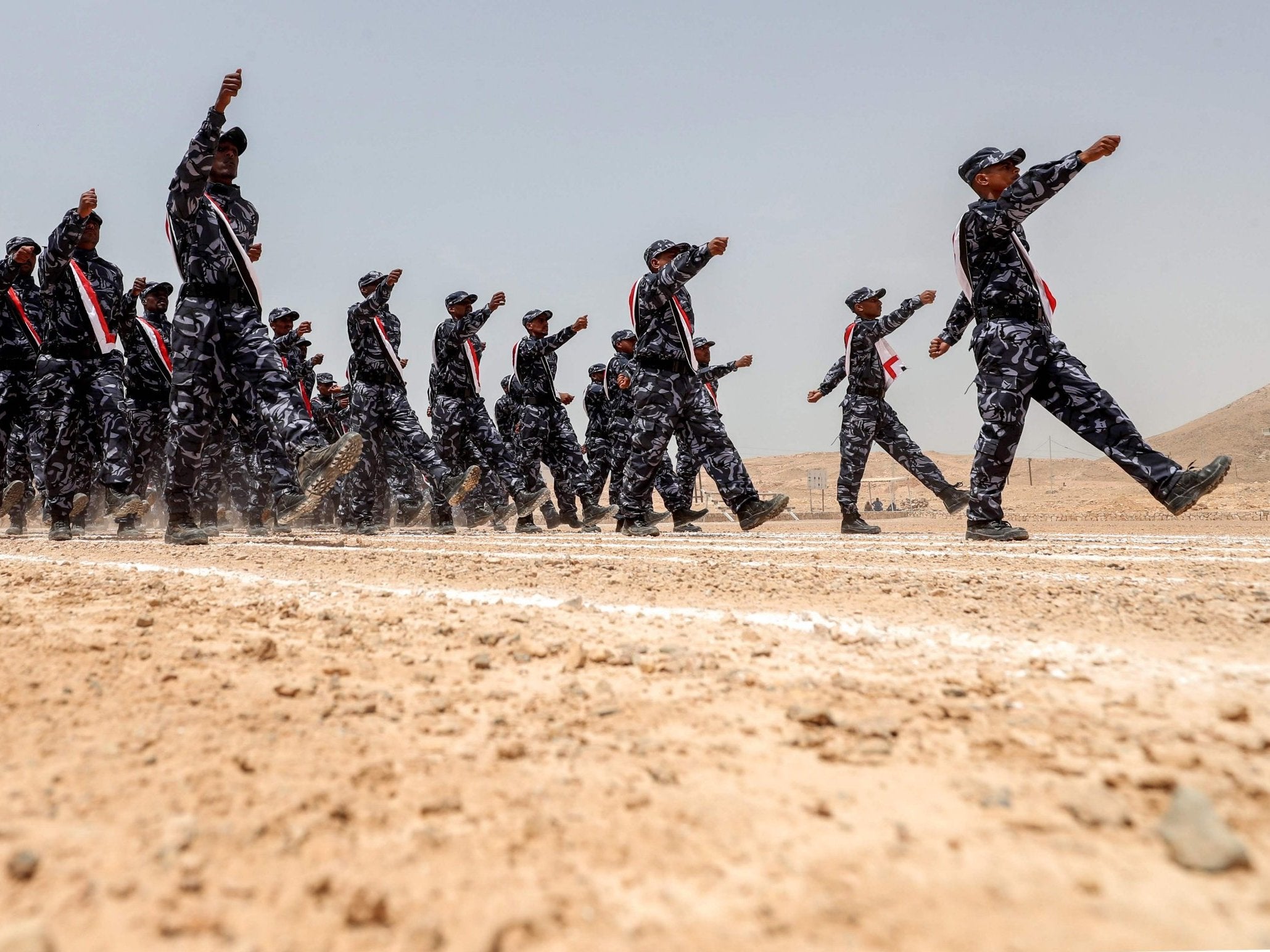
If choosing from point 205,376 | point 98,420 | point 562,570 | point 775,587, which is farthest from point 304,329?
point 775,587

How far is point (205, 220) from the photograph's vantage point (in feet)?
17.7

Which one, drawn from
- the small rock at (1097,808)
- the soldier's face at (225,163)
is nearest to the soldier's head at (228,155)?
the soldier's face at (225,163)

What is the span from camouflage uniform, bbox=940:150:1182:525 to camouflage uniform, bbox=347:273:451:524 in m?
5.18

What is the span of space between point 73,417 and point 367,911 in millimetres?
8299

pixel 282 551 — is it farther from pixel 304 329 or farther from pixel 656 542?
pixel 304 329

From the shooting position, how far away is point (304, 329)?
10.1 m

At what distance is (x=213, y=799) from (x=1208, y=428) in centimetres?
6028

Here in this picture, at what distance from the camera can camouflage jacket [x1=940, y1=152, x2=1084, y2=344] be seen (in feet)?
16.2

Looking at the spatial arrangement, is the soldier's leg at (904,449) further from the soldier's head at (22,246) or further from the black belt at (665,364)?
the soldier's head at (22,246)

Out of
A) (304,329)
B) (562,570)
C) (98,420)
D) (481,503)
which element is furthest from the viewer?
(481,503)

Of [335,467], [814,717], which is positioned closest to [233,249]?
[335,467]

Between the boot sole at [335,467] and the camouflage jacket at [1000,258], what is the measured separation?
3947 millimetres

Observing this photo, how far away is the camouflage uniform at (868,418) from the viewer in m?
8.00

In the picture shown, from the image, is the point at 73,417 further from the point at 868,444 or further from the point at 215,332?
the point at 868,444
